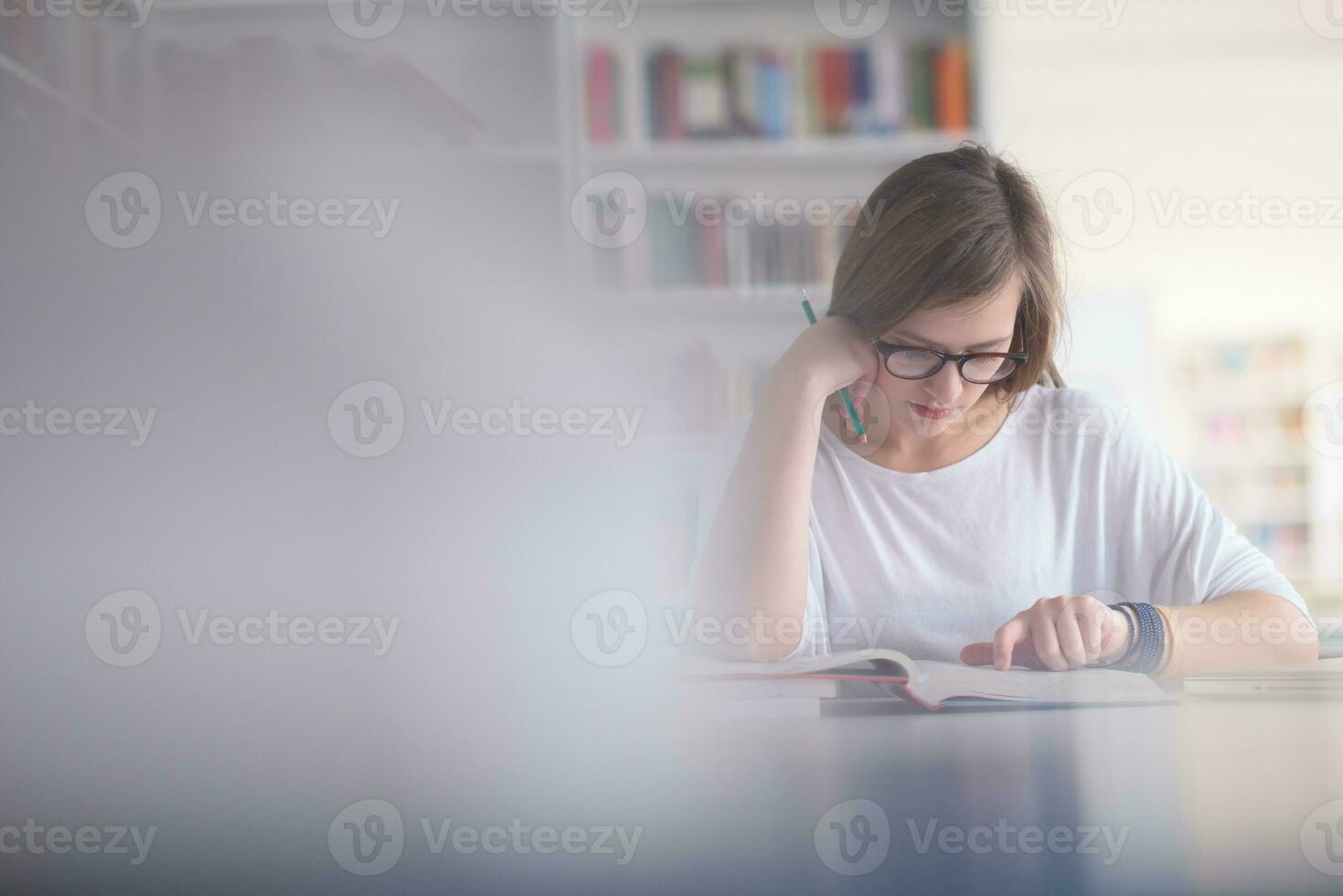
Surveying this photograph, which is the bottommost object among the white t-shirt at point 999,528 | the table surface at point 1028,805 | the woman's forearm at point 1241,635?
the table surface at point 1028,805

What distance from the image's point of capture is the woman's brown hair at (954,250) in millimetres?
909

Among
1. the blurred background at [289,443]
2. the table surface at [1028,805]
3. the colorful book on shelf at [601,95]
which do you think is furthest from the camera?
the colorful book on shelf at [601,95]

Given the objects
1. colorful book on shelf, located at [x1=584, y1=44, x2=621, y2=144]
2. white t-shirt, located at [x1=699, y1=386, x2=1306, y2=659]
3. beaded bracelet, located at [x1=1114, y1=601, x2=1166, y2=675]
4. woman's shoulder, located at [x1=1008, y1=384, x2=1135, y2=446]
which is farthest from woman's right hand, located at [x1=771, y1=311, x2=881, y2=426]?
colorful book on shelf, located at [x1=584, y1=44, x2=621, y2=144]

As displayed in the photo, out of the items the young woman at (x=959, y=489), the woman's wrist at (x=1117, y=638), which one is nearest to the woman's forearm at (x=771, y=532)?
the young woman at (x=959, y=489)

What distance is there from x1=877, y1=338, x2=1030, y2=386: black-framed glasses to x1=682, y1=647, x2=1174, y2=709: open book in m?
0.30

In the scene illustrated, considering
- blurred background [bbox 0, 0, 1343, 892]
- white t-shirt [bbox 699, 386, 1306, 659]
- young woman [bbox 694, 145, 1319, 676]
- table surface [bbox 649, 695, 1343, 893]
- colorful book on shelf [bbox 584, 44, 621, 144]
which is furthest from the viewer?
colorful book on shelf [bbox 584, 44, 621, 144]

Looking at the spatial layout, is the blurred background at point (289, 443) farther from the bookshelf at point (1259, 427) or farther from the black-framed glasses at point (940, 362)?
the bookshelf at point (1259, 427)

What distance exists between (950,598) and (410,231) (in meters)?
0.64

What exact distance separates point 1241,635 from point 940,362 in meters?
0.35

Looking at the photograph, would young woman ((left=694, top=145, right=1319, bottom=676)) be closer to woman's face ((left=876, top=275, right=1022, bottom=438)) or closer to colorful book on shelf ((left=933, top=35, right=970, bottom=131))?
woman's face ((left=876, top=275, right=1022, bottom=438))

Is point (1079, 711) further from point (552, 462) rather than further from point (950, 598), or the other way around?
point (552, 462)

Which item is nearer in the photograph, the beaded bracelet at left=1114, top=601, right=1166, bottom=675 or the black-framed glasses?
the beaded bracelet at left=1114, top=601, right=1166, bottom=675

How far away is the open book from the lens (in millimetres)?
669

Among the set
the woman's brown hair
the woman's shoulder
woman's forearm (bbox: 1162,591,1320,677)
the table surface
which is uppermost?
the woman's brown hair
